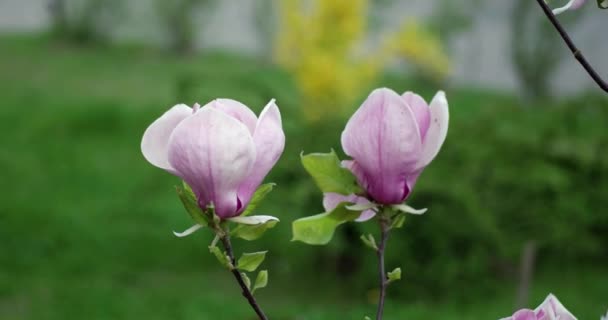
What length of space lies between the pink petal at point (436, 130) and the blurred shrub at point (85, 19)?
688 cm

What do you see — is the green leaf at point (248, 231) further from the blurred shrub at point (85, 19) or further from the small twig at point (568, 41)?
the blurred shrub at point (85, 19)

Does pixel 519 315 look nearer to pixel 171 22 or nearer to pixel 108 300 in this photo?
pixel 108 300

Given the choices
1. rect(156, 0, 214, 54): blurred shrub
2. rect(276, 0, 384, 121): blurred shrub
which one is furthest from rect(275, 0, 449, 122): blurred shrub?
rect(156, 0, 214, 54): blurred shrub

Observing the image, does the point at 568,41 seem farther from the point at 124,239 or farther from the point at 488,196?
the point at 124,239

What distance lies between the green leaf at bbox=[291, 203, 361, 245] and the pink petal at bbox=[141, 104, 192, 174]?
0.08m

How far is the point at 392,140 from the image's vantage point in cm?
49

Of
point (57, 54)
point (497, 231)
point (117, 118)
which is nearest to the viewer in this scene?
point (497, 231)

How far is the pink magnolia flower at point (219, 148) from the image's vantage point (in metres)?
0.48

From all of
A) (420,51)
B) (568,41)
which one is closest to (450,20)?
(420,51)

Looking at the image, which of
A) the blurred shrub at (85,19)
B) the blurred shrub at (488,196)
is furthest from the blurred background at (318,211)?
the blurred shrub at (85,19)

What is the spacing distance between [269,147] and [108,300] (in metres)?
2.69

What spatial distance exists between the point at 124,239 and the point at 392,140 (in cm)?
358

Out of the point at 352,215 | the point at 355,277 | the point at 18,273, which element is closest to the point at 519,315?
the point at 352,215

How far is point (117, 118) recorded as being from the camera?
5879mm
